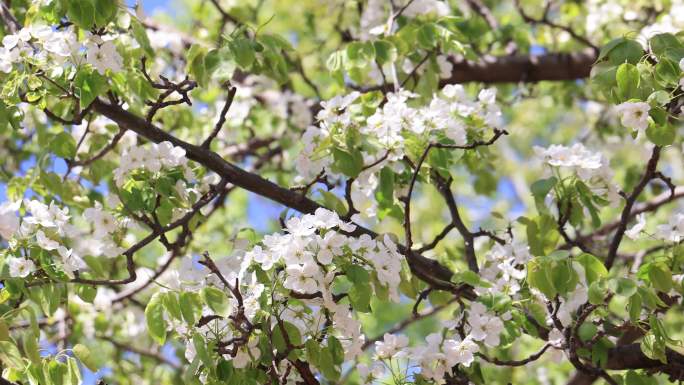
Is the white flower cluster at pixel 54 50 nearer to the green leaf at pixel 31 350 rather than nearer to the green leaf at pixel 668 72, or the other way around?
the green leaf at pixel 31 350

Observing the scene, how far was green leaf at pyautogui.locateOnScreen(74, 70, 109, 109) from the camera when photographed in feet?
7.91

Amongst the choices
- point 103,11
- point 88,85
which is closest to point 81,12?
point 103,11

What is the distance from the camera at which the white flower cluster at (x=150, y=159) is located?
8.05 feet

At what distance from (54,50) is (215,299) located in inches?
30.9

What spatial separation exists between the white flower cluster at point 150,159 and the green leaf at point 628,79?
3.62ft

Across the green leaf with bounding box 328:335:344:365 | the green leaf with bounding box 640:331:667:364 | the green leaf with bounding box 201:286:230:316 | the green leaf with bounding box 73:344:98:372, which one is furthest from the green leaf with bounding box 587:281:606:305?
the green leaf with bounding box 73:344:98:372

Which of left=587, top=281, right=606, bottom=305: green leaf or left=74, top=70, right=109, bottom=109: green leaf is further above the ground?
left=74, top=70, right=109, bottom=109: green leaf

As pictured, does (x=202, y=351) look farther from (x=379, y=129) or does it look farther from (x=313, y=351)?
(x=379, y=129)

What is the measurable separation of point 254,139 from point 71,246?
191 centimetres

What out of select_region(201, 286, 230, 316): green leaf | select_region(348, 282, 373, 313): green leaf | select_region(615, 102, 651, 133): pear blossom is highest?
select_region(615, 102, 651, 133): pear blossom

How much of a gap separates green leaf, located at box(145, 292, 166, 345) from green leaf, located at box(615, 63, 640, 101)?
3.89 ft

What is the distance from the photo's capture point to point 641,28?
13.8ft

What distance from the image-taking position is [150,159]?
2.46m

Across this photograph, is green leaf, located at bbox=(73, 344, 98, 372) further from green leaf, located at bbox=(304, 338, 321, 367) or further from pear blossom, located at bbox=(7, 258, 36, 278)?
green leaf, located at bbox=(304, 338, 321, 367)
